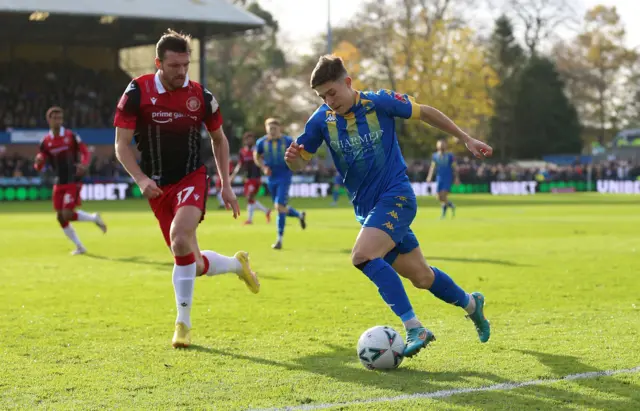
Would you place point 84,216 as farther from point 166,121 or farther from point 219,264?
point 166,121

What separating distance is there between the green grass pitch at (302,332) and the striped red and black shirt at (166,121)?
4.43 ft

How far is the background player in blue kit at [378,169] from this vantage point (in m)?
6.55

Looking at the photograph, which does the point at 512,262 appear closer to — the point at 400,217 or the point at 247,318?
the point at 247,318

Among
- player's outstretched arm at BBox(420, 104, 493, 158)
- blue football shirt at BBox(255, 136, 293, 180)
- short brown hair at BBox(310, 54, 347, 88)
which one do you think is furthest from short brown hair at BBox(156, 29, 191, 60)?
blue football shirt at BBox(255, 136, 293, 180)

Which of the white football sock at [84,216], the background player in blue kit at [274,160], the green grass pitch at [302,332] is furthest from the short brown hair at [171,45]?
the background player in blue kit at [274,160]

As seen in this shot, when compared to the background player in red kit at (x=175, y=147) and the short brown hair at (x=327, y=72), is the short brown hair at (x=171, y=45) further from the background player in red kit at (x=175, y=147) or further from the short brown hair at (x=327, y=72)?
the short brown hair at (x=327, y=72)

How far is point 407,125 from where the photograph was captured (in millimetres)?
64375

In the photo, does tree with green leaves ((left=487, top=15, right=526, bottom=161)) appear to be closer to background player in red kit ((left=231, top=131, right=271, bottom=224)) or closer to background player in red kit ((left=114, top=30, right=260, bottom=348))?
background player in red kit ((left=231, top=131, right=271, bottom=224))

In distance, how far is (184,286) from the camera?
25.2ft

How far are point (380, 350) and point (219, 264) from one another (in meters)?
2.59

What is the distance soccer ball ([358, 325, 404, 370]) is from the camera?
6.33 meters

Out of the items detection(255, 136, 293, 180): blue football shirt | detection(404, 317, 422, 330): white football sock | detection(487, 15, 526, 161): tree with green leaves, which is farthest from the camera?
detection(487, 15, 526, 161): tree with green leaves

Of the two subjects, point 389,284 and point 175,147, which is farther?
point 175,147

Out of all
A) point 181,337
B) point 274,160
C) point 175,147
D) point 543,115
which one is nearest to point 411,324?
point 181,337
